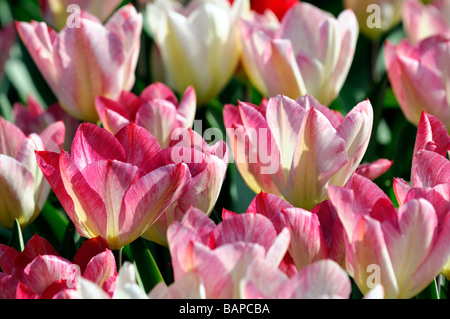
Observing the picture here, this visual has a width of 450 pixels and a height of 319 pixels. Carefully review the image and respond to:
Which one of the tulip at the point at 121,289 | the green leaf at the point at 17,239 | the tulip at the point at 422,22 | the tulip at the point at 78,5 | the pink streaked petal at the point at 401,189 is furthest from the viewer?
the tulip at the point at 78,5

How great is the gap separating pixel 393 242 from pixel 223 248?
0.14m

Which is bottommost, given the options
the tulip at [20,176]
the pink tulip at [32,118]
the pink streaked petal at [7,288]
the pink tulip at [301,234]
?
the pink tulip at [32,118]

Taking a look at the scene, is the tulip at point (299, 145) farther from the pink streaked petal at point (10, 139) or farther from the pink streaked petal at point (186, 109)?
the pink streaked petal at point (10, 139)

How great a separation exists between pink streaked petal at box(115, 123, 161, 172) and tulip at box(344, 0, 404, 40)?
63cm

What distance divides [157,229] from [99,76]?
31 cm

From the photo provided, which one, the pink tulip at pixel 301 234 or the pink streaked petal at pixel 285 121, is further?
the pink streaked petal at pixel 285 121

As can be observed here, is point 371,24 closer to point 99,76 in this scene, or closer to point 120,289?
point 99,76

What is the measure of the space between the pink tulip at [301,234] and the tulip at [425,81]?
35cm

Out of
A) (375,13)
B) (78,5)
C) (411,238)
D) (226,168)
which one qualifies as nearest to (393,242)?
(411,238)

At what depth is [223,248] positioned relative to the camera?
1.50ft

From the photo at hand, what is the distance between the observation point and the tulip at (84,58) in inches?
34.3

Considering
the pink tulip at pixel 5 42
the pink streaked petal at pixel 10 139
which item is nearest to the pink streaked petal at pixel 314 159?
the pink streaked petal at pixel 10 139
